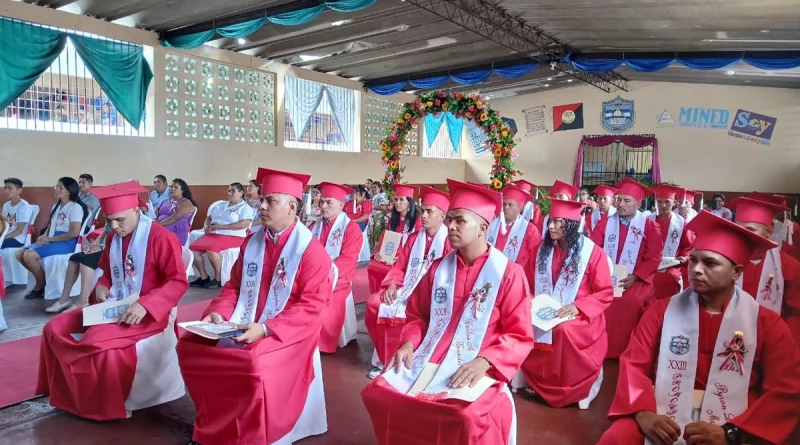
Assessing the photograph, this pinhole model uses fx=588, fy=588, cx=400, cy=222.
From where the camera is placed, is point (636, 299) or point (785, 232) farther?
point (785, 232)

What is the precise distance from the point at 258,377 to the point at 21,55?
7882mm

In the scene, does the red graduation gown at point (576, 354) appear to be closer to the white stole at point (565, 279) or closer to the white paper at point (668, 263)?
the white stole at point (565, 279)

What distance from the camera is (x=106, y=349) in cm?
357

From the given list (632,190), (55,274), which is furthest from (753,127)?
(55,274)

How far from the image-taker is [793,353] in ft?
7.57

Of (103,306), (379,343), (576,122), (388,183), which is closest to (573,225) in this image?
(379,343)

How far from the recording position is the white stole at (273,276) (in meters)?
3.42

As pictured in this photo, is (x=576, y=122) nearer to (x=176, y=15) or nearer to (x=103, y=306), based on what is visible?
(x=176, y=15)

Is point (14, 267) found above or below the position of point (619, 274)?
below

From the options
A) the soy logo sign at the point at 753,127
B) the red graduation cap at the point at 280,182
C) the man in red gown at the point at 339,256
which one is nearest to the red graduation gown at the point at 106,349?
the red graduation cap at the point at 280,182

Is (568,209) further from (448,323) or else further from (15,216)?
(15,216)

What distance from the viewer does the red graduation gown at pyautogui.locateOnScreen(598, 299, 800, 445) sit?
2242mm

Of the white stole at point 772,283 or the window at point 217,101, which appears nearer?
the white stole at point 772,283

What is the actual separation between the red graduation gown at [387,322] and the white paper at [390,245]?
2.41ft
